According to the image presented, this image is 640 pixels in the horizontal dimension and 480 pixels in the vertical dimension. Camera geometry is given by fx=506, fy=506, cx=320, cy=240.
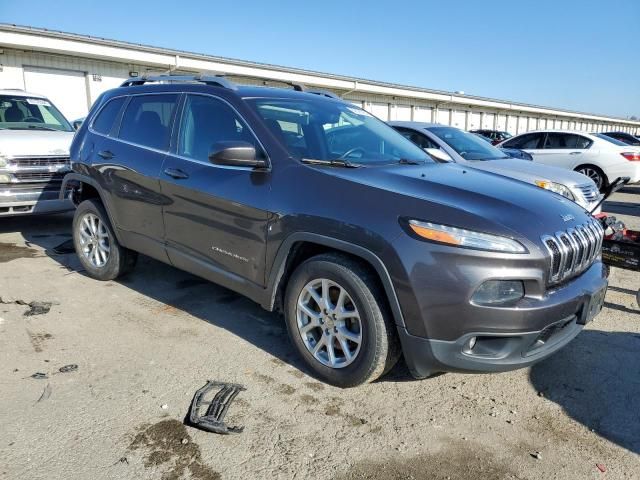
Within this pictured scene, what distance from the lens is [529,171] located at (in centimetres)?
698

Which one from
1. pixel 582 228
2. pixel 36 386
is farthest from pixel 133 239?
pixel 582 228

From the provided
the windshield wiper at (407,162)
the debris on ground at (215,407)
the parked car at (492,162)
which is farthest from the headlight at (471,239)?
the parked car at (492,162)

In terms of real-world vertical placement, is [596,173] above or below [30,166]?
below

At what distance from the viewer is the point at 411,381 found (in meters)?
3.34

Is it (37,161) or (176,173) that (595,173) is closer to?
(176,173)

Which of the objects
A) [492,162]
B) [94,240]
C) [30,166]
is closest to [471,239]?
[94,240]

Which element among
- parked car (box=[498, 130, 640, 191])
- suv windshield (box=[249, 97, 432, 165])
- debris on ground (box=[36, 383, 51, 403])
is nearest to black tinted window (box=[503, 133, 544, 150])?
parked car (box=[498, 130, 640, 191])

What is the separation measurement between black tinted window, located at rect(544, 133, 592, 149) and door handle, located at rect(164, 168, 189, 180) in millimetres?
11732

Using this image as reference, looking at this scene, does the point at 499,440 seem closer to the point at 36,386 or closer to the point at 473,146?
the point at 36,386

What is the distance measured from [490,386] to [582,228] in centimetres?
116

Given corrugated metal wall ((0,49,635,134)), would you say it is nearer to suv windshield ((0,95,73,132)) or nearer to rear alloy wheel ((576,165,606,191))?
suv windshield ((0,95,73,132))

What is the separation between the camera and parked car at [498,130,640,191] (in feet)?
41.0

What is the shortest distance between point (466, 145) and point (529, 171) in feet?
4.10

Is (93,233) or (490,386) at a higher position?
(93,233)
